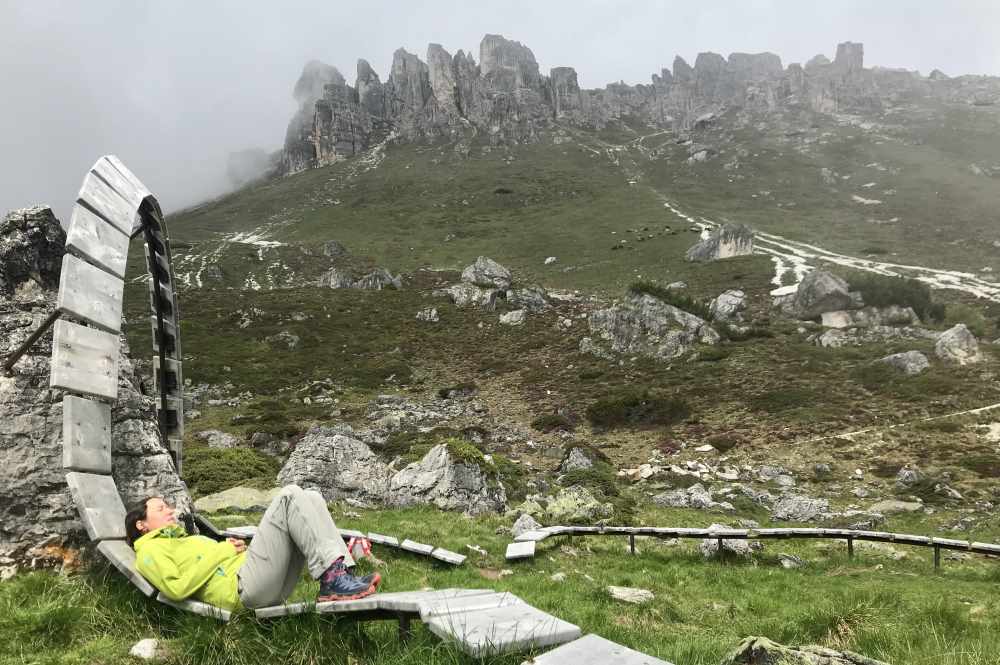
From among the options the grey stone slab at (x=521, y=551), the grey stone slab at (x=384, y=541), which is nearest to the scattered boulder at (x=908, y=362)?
the grey stone slab at (x=521, y=551)

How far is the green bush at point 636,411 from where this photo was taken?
2756 cm

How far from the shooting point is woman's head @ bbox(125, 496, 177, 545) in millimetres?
4605

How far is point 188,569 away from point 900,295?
1831 inches

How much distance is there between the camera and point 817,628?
525 cm

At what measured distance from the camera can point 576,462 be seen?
22.2 m

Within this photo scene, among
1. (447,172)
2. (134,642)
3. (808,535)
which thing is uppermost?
(447,172)

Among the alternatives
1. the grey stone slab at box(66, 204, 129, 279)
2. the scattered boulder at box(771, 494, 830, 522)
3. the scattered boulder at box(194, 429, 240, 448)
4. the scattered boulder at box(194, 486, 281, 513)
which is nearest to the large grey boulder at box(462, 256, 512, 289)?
the scattered boulder at box(194, 429, 240, 448)

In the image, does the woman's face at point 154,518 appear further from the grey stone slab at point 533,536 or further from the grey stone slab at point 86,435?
the grey stone slab at point 533,536

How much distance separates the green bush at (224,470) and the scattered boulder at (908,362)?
30150 millimetres

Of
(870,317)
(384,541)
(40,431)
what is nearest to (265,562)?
(40,431)

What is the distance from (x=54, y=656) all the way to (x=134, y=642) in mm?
472

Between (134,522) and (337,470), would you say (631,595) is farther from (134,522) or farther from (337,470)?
(337,470)

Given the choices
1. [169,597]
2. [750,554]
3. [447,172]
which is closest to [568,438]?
[750,554]

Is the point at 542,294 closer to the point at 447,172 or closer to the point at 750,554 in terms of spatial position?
the point at 750,554
